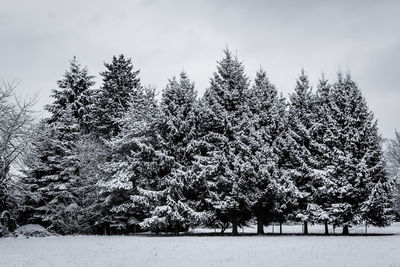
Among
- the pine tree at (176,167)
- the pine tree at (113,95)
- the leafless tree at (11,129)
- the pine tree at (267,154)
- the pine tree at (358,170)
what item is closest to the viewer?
the leafless tree at (11,129)

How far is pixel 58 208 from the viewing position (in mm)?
36281

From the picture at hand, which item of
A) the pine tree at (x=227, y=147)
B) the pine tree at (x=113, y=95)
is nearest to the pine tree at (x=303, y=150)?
the pine tree at (x=227, y=147)

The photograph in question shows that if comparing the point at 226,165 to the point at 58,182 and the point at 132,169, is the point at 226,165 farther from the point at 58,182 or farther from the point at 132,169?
the point at 58,182

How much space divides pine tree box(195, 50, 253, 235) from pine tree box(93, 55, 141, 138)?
12.4m

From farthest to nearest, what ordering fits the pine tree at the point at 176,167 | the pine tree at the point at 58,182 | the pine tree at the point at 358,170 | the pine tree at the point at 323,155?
the pine tree at the point at 58,182 → the pine tree at the point at 323,155 → the pine tree at the point at 176,167 → the pine tree at the point at 358,170

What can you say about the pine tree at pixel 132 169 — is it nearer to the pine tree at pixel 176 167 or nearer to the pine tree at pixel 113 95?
the pine tree at pixel 176 167

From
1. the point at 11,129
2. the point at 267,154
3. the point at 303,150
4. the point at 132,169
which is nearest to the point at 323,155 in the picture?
the point at 303,150

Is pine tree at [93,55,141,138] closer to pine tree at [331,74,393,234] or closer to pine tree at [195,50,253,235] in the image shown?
pine tree at [195,50,253,235]

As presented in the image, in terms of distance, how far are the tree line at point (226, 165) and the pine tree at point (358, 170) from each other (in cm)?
9

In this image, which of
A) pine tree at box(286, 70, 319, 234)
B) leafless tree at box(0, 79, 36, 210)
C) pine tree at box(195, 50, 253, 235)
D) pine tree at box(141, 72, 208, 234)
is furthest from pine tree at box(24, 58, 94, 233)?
pine tree at box(286, 70, 319, 234)

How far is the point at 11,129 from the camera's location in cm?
2262

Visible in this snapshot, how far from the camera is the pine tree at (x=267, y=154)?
3144 cm

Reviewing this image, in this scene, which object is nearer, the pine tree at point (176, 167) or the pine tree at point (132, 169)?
the pine tree at point (176, 167)

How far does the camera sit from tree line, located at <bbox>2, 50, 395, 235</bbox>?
31.5m
